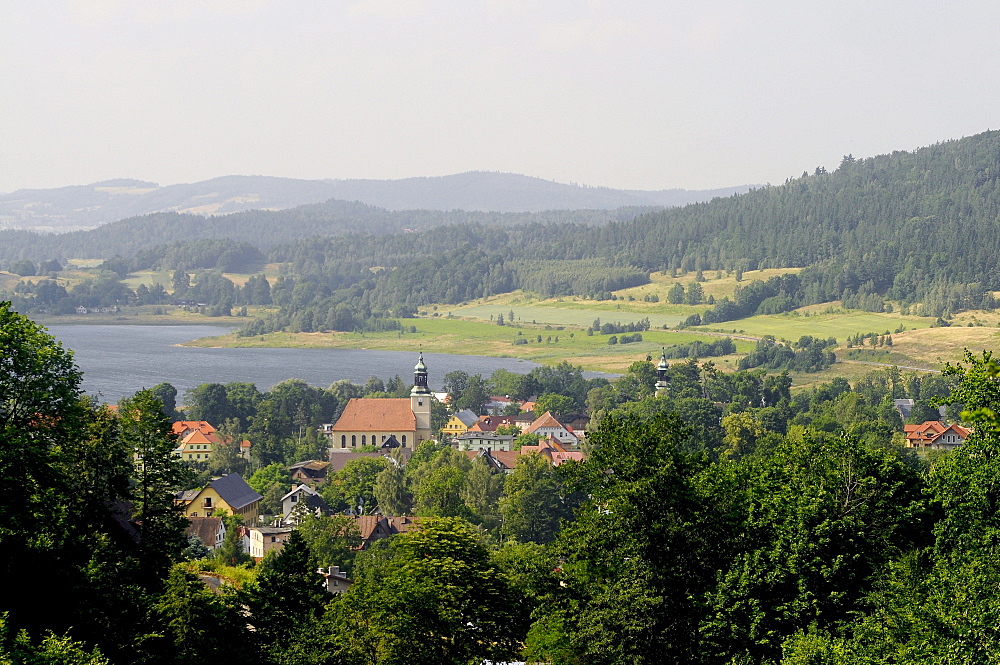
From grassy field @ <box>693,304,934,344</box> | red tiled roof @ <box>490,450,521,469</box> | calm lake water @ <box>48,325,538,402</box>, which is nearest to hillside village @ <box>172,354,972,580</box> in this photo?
red tiled roof @ <box>490,450,521,469</box>

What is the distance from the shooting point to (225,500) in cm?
6053

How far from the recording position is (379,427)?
85438 millimetres

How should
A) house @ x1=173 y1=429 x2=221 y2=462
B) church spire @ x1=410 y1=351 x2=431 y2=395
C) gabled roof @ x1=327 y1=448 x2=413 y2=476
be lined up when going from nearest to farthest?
gabled roof @ x1=327 y1=448 x2=413 y2=476 < house @ x1=173 y1=429 x2=221 y2=462 < church spire @ x1=410 y1=351 x2=431 y2=395

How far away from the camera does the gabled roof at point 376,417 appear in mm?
85500

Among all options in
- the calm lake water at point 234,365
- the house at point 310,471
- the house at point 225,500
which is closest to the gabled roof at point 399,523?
the house at point 225,500

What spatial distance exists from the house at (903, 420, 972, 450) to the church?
107 ft

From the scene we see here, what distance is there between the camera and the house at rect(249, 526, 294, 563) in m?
53.5

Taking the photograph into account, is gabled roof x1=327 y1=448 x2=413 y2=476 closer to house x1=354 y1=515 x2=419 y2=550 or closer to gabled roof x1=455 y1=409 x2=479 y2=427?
gabled roof x1=455 y1=409 x2=479 y2=427

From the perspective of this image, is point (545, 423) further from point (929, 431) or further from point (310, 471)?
point (929, 431)

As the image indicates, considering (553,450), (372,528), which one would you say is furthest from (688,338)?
(372,528)

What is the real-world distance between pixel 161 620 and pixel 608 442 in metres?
9.35

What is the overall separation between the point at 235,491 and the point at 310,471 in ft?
39.6

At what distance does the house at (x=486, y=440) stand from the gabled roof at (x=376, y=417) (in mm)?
3771

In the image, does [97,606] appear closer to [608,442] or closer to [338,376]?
[608,442]
